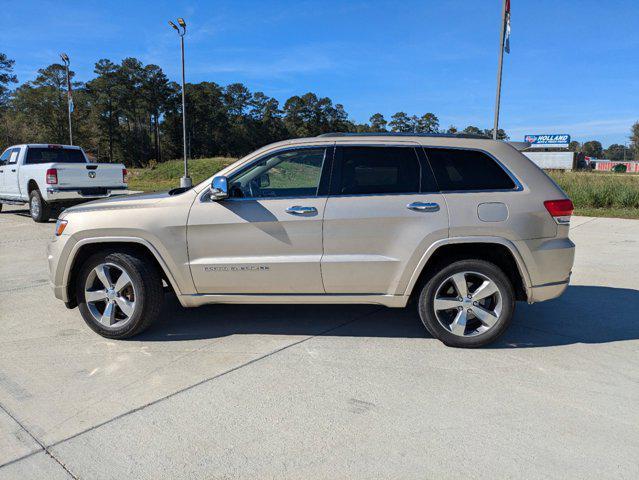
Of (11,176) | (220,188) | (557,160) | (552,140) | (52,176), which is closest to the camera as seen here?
(220,188)

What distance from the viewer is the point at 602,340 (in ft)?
14.3

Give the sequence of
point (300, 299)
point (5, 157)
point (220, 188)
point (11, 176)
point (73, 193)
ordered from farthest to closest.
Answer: point (5, 157) → point (11, 176) → point (73, 193) → point (300, 299) → point (220, 188)

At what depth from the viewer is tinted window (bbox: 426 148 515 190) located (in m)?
4.10

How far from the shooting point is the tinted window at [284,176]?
4227 mm

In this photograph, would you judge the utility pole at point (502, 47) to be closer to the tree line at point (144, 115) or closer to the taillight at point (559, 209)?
the taillight at point (559, 209)

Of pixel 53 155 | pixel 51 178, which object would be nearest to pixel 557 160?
pixel 53 155

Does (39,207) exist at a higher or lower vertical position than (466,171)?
lower

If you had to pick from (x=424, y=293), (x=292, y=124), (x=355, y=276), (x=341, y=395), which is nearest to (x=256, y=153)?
(x=355, y=276)

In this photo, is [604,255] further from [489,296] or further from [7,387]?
[7,387]

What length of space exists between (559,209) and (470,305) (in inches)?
42.2

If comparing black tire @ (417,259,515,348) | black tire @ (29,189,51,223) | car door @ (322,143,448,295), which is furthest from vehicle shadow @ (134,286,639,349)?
black tire @ (29,189,51,223)

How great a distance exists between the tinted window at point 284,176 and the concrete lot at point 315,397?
1.30m

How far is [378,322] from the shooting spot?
4.79 meters

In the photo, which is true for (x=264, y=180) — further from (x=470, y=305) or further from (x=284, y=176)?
(x=470, y=305)
